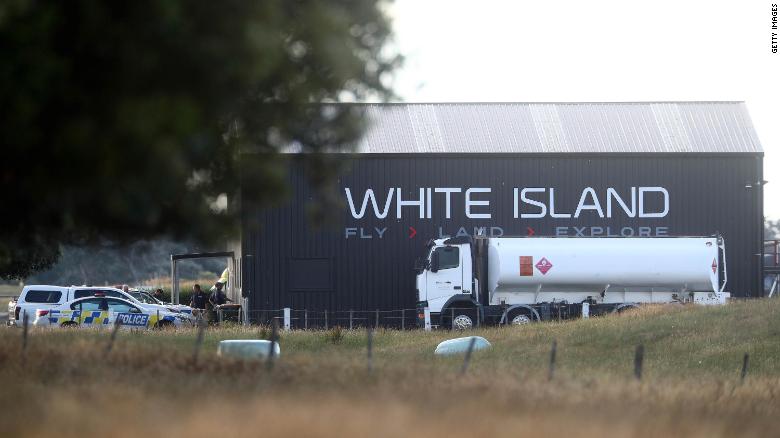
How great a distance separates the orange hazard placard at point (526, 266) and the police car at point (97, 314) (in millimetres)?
9957

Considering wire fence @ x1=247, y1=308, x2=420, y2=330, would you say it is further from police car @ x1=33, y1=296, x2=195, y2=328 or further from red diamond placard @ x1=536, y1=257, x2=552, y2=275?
police car @ x1=33, y1=296, x2=195, y2=328

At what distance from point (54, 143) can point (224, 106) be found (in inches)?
67.5

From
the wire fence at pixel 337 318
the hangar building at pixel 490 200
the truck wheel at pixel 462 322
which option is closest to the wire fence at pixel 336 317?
the wire fence at pixel 337 318

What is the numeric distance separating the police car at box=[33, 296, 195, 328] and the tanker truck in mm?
7890

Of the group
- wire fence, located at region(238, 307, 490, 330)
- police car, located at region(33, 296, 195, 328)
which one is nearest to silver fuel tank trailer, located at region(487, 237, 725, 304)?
wire fence, located at region(238, 307, 490, 330)

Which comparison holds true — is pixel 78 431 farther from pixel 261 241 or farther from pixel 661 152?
pixel 661 152

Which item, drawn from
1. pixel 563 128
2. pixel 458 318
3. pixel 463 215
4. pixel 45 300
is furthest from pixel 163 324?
pixel 563 128

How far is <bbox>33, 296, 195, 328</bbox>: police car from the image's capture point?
34.2 meters

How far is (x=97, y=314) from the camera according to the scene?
34.4 metres

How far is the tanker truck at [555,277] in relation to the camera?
36.9 metres

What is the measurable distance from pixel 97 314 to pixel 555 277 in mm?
13196

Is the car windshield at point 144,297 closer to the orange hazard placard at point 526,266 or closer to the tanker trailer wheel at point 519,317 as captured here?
the tanker trailer wheel at point 519,317

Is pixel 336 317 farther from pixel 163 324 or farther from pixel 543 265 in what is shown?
pixel 543 265

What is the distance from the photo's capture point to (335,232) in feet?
133
